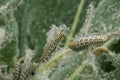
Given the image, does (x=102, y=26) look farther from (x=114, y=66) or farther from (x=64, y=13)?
(x=64, y=13)

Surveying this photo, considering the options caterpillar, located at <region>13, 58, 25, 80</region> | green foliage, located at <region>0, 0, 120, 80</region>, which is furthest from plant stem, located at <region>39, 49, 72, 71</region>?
caterpillar, located at <region>13, 58, 25, 80</region>

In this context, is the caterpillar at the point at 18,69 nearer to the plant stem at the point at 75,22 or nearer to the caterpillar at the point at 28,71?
the caterpillar at the point at 28,71

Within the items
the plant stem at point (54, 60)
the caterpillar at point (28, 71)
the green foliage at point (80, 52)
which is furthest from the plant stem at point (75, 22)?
the caterpillar at point (28, 71)

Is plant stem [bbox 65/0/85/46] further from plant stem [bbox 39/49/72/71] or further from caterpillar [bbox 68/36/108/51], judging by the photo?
caterpillar [bbox 68/36/108/51]

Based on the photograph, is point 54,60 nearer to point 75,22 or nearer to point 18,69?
point 18,69

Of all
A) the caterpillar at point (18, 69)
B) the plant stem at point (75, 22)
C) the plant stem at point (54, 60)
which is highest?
the plant stem at point (75, 22)

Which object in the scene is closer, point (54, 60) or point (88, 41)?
point (88, 41)

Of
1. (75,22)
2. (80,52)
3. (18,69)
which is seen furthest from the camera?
(75,22)

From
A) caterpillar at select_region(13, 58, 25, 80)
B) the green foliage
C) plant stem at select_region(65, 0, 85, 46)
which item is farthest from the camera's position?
plant stem at select_region(65, 0, 85, 46)

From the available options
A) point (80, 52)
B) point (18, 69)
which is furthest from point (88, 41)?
point (18, 69)

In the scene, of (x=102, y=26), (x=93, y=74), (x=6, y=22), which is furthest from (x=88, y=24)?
(x=6, y=22)

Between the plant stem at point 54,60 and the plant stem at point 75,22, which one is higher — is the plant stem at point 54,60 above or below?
below
